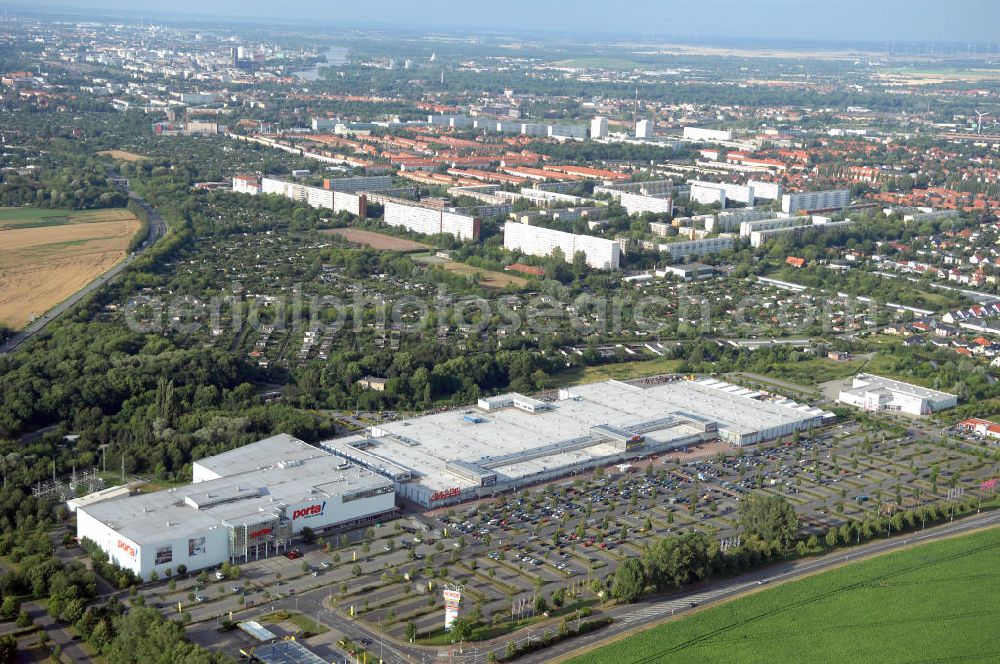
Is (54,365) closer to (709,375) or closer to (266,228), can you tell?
(709,375)

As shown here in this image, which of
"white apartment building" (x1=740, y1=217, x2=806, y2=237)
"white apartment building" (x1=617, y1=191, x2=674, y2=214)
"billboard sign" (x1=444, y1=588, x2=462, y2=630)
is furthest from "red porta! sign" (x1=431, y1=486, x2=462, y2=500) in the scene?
"white apartment building" (x1=617, y1=191, x2=674, y2=214)

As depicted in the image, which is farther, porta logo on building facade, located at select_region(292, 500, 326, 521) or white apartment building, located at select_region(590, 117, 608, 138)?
white apartment building, located at select_region(590, 117, 608, 138)

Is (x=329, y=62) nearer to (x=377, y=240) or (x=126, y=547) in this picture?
(x=377, y=240)

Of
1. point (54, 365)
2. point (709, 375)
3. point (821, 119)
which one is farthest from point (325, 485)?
point (821, 119)

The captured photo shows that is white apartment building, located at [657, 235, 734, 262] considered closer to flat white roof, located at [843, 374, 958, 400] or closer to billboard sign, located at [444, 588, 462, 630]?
flat white roof, located at [843, 374, 958, 400]

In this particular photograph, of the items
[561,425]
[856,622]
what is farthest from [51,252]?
[856,622]

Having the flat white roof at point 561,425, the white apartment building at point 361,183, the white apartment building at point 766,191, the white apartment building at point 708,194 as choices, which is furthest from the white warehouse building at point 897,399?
the white apartment building at point 361,183
